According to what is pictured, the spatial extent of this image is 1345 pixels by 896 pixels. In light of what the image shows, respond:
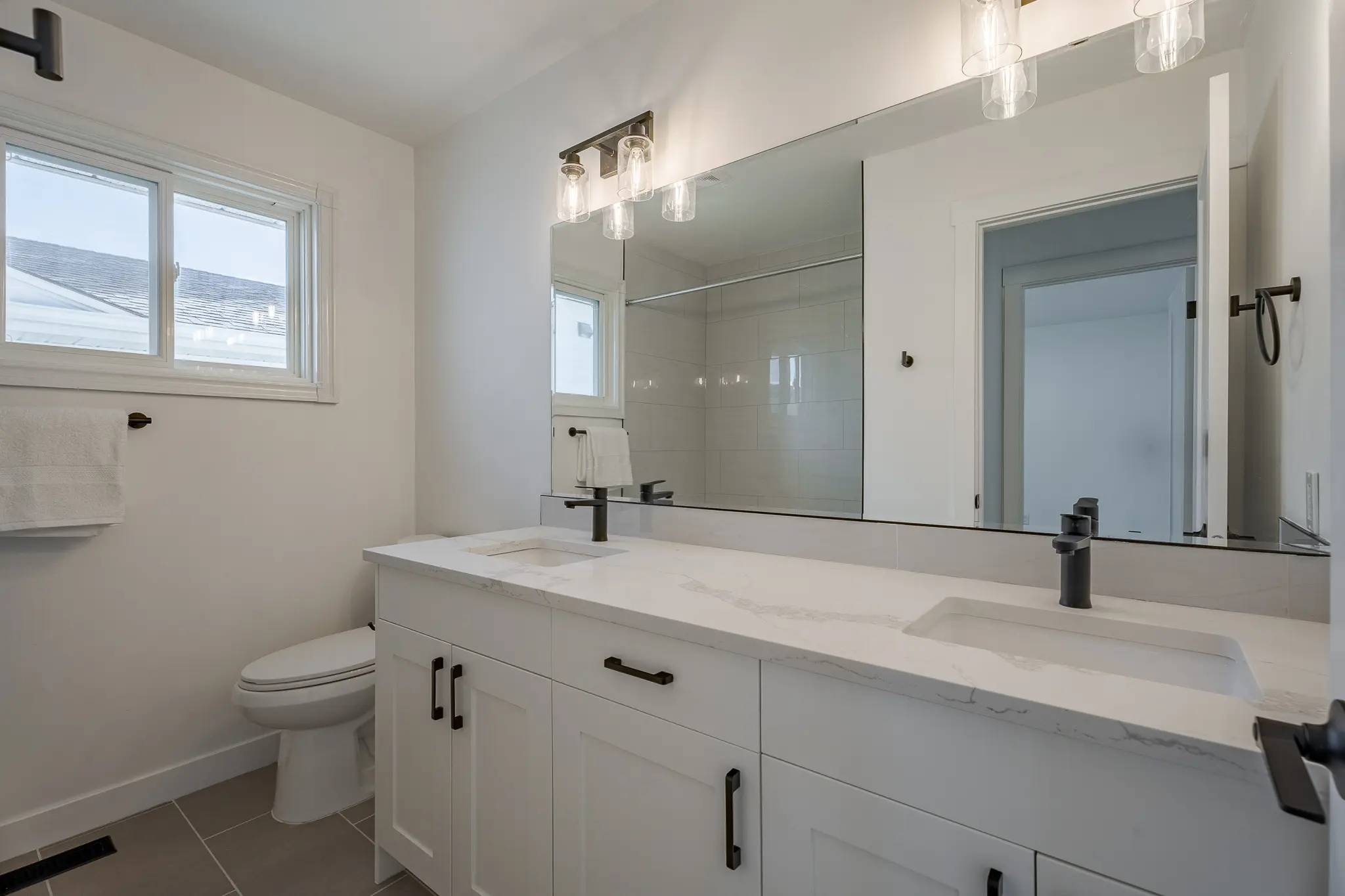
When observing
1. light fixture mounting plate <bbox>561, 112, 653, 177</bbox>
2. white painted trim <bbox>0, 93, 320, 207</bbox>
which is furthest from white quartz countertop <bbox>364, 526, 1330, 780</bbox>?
white painted trim <bbox>0, 93, 320, 207</bbox>

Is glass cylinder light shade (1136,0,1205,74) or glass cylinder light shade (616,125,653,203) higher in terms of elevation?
glass cylinder light shade (616,125,653,203)

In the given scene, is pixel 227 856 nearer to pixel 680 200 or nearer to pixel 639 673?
pixel 639 673

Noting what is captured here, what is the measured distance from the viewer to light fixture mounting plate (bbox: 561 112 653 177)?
1790mm

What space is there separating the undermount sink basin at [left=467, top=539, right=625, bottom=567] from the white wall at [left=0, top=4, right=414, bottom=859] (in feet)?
3.45

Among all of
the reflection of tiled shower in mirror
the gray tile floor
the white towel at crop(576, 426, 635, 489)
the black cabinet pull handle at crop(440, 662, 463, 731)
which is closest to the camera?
the black cabinet pull handle at crop(440, 662, 463, 731)

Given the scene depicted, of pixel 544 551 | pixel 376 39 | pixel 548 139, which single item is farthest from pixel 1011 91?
pixel 376 39

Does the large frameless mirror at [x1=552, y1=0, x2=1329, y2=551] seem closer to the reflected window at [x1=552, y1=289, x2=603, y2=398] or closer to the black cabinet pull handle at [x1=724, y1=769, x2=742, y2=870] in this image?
the reflected window at [x1=552, y1=289, x2=603, y2=398]

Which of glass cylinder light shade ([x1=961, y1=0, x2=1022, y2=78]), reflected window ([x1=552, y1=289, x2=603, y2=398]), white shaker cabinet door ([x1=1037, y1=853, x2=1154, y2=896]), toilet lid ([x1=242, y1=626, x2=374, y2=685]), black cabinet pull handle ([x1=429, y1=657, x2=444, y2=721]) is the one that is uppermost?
glass cylinder light shade ([x1=961, y1=0, x2=1022, y2=78])

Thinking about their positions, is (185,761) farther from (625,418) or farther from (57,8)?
(57,8)

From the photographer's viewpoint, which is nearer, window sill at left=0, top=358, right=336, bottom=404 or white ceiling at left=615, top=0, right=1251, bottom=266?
white ceiling at left=615, top=0, right=1251, bottom=266

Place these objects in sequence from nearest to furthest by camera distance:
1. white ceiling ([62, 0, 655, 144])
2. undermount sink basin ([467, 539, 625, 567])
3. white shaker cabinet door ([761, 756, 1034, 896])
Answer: white shaker cabinet door ([761, 756, 1034, 896]) < undermount sink basin ([467, 539, 625, 567]) < white ceiling ([62, 0, 655, 144])

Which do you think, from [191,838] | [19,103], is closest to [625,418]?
[191,838]

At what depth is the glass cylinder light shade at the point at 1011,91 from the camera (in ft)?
3.87

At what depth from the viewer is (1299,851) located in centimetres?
55
